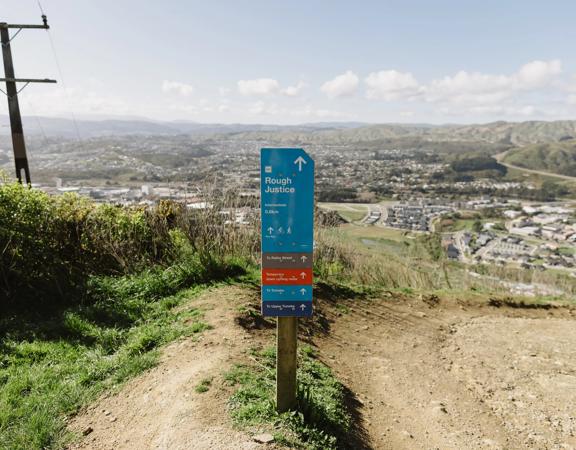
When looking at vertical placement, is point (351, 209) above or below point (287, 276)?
below

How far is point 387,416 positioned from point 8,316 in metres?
5.41

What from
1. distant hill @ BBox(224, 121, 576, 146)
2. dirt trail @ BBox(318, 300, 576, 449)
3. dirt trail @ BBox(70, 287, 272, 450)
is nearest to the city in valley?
dirt trail @ BBox(318, 300, 576, 449)

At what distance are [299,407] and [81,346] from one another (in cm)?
305

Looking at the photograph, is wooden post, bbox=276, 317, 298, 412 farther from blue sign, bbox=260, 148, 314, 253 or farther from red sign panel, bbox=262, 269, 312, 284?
blue sign, bbox=260, 148, 314, 253

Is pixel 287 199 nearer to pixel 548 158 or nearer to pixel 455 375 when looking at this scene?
pixel 455 375

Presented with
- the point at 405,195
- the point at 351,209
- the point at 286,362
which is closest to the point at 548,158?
the point at 405,195

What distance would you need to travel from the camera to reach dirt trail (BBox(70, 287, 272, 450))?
116 inches

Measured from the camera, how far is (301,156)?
2.85 meters

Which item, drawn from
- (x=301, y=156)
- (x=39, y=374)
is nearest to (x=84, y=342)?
(x=39, y=374)

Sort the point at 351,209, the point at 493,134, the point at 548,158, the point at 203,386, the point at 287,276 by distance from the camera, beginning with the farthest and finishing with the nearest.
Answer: the point at 493,134
the point at 548,158
the point at 351,209
the point at 203,386
the point at 287,276

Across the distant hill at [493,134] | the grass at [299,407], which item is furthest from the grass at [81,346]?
the distant hill at [493,134]

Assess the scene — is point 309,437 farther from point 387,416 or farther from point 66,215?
point 66,215

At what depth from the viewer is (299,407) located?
3289 mm

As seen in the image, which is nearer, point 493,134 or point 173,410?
point 173,410
